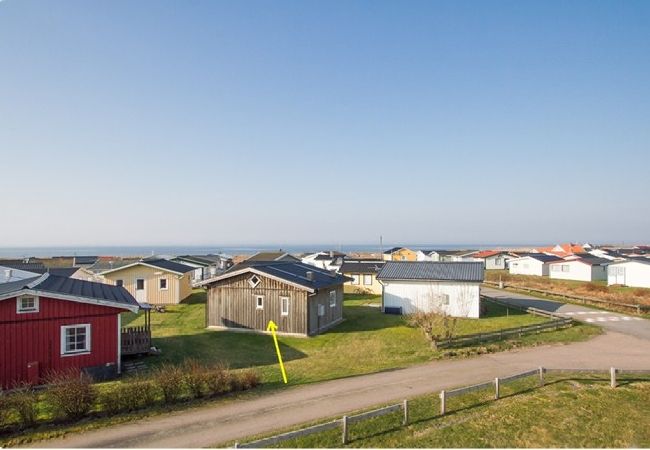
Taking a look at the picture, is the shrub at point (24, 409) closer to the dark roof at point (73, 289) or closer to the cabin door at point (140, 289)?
the dark roof at point (73, 289)

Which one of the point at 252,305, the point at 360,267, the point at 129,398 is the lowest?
the point at 129,398

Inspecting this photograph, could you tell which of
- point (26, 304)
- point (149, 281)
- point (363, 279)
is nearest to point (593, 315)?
point (363, 279)

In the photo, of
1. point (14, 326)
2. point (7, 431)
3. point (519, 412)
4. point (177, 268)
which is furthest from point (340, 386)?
point (177, 268)

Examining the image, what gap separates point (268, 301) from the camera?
2861 cm

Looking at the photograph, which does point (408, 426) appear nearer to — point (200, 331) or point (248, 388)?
point (248, 388)

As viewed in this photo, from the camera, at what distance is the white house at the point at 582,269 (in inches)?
2549

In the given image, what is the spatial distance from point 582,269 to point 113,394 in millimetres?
69867

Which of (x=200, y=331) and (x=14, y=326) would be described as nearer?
(x=14, y=326)

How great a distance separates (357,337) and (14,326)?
18201 millimetres

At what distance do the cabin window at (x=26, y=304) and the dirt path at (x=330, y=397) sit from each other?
26.5ft

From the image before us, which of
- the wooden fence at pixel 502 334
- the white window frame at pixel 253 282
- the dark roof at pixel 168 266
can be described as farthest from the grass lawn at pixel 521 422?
the dark roof at pixel 168 266

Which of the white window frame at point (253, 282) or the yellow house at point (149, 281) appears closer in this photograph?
the white window frame at point (253, 282)

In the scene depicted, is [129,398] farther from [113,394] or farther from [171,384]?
[171,384]

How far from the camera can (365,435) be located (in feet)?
39.6
